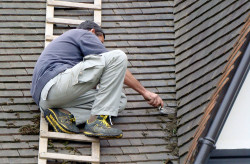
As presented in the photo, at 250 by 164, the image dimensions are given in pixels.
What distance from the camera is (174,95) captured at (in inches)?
324

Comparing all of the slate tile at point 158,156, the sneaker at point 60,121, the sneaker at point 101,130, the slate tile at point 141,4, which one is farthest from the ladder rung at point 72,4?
the slate tile at point 158,156

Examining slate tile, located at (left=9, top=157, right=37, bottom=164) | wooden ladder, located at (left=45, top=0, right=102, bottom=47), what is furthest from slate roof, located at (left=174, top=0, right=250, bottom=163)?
slate tile, located at (left=9, top=157, right=37, bottom=164)

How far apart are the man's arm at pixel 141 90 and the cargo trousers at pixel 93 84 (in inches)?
8.0

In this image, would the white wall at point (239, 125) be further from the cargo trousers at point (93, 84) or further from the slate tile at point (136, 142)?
the cargo trousers at point (93, 84)

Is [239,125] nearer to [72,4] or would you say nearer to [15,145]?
[15,145]

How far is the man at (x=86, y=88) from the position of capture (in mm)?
7656

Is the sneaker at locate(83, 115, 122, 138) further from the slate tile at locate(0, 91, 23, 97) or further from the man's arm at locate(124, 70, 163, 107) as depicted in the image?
the slate tile at locate(0, 91, 23, 97)

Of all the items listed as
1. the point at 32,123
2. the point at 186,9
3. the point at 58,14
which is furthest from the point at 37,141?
the point at 186,9

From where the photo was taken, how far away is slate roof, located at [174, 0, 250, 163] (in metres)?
7.75

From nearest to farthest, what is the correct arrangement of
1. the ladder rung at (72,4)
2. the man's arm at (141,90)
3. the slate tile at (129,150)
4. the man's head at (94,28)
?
the slate tile at (129,150)
the man's arm at (141,90)
the man's head at (94,28)
the ladder rung at (72,4)

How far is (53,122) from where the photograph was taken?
7.69 metres

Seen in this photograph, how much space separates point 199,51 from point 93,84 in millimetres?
1254

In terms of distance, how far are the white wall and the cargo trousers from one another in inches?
47.2

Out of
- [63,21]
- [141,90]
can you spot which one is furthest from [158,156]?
[63,21]
